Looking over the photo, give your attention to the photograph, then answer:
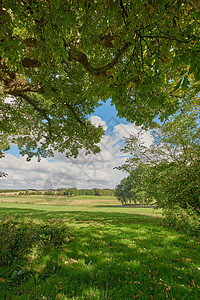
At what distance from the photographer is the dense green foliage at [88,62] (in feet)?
11.3

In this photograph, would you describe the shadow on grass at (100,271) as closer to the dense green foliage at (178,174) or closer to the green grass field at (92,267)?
the green grass field at (92,267)

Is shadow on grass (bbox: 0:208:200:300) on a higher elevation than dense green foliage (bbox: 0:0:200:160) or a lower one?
lower

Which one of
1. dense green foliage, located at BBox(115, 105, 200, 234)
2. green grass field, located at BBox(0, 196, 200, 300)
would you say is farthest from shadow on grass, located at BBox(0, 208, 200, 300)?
dense green foliage, located at BBox(115, 105, 200, 234)

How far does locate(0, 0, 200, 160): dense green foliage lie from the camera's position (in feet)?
11.3

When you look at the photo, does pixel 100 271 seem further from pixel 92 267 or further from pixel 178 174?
pixel 178 174

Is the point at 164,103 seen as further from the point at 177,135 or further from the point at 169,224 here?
the point at 169,224

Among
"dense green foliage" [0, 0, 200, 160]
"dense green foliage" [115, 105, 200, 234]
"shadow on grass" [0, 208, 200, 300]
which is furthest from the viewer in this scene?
"dense green foliage" [115, 105, 200, 234]

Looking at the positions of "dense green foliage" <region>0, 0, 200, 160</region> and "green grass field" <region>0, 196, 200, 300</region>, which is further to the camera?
"dense green foliage" <region>0, 0, 200, 160</region>

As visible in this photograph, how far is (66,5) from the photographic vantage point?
4.07m

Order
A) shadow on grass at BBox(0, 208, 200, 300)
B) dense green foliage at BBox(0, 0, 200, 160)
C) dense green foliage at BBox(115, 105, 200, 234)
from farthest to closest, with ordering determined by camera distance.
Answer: dense green foliage at BBox(115, 105, 200, 234) < dense green foliage at BBox(0, 0, 200, 160) < shadow on grass at BBox(0, 208, 200, 300)

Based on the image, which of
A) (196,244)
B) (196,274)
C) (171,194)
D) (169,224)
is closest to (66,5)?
(196,274)

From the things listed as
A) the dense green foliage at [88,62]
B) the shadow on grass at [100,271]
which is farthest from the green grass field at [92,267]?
the dense green foliage at [88,62]

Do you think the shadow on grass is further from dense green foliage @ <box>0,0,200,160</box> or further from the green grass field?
dense green foliage @ <box>0,0,200,160</box>

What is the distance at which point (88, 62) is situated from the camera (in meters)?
6.68
